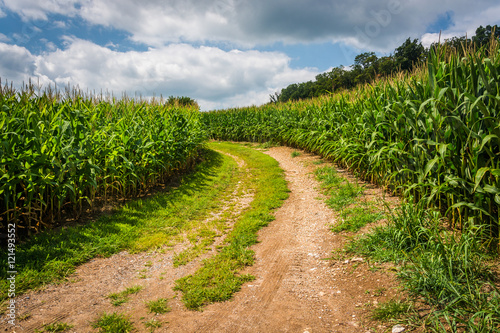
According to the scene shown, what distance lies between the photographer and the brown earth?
303 cm

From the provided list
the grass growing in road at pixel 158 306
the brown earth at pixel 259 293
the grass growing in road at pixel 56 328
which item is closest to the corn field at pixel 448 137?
the brown earth at pixel 259 293

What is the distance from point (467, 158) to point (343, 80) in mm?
46538

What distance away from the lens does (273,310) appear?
325 cm

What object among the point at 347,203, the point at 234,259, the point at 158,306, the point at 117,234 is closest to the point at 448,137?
the point at 347,203

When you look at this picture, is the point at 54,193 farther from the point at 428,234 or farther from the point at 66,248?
the point at 428,234

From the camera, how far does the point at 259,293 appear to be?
11.8ft

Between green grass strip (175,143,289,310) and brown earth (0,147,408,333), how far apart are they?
12 centimetres

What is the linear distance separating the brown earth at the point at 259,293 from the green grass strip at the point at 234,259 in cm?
12

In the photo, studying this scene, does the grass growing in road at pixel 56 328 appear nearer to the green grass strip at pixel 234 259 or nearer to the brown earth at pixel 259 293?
the brown earth at pixel 259 293

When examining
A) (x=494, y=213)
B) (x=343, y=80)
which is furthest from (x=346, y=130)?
(x=343, y=80)

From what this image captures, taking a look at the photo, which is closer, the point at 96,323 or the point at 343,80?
the point at 96,323

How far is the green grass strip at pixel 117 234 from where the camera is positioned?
402 cm

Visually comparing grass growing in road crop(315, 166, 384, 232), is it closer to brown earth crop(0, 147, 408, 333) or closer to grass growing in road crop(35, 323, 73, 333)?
brown earth crop(0, 147, 408, 333)

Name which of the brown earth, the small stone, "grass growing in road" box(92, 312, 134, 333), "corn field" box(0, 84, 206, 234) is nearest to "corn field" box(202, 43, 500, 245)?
the brown earth
